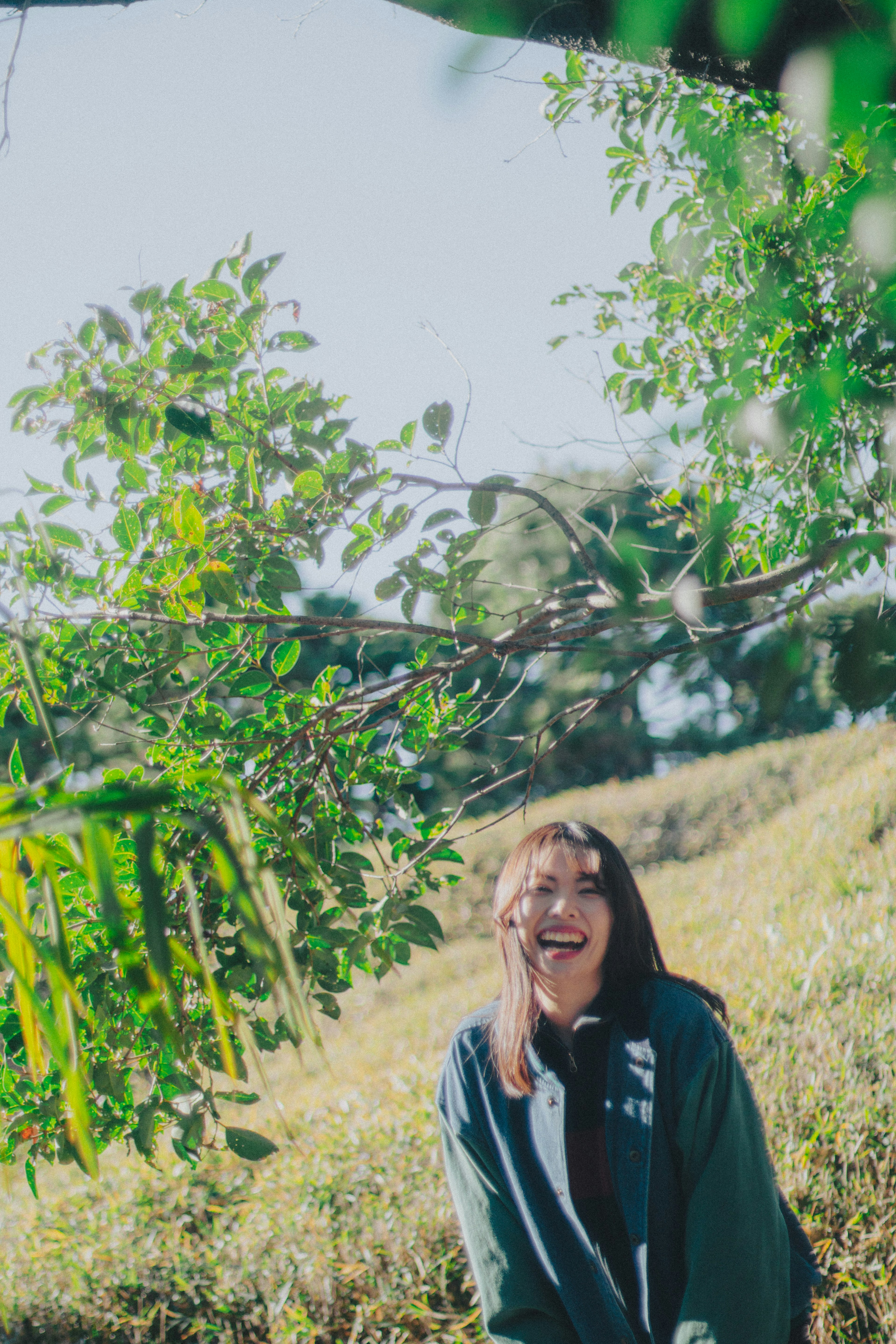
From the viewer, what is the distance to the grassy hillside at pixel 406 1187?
341 centimetres

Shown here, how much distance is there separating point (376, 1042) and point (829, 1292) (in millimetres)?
4406

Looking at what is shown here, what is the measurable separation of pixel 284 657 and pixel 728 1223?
1.39 metres

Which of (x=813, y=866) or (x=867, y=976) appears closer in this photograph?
(x=867, y=976)

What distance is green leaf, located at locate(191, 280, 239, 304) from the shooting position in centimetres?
187

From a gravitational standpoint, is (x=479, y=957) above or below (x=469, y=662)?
below

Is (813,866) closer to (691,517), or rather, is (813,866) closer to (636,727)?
(691,517)

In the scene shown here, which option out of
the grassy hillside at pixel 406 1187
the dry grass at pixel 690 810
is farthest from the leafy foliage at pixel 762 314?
the dry grass at pixel 690 810

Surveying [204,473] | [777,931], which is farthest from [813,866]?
[204,473]

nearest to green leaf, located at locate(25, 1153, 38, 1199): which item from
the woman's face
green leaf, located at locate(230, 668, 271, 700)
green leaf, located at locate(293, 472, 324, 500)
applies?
green leaf, located at locate(230, 668, 271, 700)

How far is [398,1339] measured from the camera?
3.43 meters

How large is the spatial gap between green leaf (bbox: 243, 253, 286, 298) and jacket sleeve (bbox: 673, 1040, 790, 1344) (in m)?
1.79

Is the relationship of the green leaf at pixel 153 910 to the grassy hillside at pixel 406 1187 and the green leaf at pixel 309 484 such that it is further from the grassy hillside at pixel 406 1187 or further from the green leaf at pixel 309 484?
the grassy hillside at pixel 406 1187

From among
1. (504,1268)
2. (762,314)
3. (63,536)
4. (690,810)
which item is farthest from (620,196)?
(690,810)

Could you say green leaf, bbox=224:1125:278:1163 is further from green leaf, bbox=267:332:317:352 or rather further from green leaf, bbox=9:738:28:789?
green leaf, bbox=267:332:317:352
